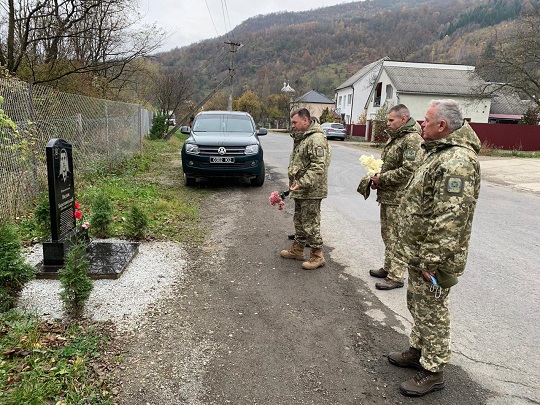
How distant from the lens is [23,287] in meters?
3.99

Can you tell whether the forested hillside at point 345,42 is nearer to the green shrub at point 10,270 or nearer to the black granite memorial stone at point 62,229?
the black granite memorial stone at point 62,229

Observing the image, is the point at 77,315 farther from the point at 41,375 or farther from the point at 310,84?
the point at 310,84

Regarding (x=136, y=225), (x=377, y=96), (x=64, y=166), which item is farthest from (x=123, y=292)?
(x=377, y=96)

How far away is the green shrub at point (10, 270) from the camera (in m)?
3.59

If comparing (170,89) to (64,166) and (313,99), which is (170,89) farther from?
(313,99)

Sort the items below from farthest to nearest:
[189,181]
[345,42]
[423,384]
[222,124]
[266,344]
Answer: [345,42] → [222,124] → [189,181] → [266,344] → [423,384]

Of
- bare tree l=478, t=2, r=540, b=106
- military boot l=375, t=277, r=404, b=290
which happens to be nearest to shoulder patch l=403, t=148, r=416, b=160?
military boot l=375, t=277, r=404, b=290

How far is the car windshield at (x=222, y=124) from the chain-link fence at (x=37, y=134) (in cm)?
254

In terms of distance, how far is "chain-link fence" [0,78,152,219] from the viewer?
5.98m

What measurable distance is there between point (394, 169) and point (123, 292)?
10.3ft

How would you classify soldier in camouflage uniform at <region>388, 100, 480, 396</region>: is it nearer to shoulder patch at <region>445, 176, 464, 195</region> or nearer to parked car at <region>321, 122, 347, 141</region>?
shoulder patch at <region>445, 176, 464, 195</region>

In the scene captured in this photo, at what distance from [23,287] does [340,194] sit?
7.39 m

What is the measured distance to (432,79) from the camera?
41.2 metres

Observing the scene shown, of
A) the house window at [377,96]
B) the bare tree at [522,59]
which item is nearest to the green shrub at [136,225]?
the bare tree at [522,59]
